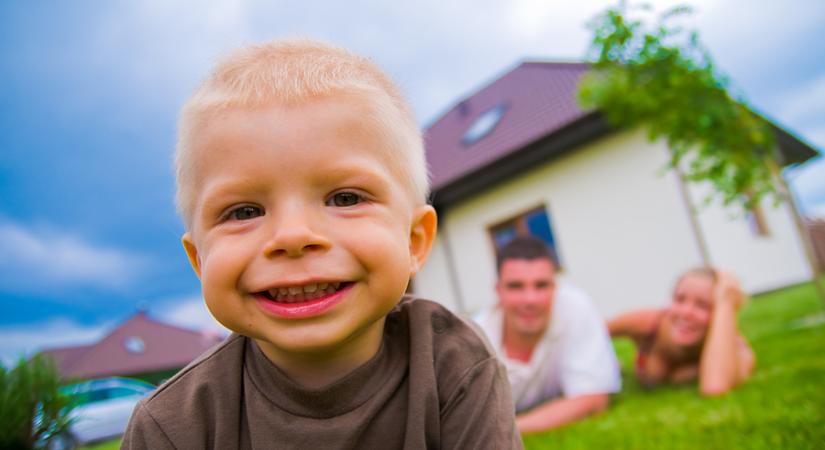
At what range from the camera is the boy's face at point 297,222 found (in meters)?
1.20

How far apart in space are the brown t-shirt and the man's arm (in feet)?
6.97

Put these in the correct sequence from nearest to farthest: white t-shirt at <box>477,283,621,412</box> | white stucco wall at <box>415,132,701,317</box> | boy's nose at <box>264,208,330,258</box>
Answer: boy's nose at <box>264,208,330,258</box> < white t-shirt at <box>477,283,621,412</box> < white stucco wall at <box>415,132,701,317</box>

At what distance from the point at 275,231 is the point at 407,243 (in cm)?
35

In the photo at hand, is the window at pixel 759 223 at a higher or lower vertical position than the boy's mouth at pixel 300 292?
higher

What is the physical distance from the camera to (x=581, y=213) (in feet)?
31.6

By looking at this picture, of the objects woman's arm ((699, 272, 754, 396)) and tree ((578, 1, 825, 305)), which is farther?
tree ((578, 1, 825, 305))

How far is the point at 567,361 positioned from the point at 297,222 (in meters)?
3.11

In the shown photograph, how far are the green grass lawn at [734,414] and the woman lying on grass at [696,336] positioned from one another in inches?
4.5

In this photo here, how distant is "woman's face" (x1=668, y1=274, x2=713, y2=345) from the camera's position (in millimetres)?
3832

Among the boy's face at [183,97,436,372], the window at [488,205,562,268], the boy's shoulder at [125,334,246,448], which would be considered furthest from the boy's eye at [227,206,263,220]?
the window at [488,205,562,268]

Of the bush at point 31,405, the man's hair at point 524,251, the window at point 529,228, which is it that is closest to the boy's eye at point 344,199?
the bush at point 31,405

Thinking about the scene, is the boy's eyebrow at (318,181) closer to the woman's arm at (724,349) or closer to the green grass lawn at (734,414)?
the green grass lawn at (734,414)

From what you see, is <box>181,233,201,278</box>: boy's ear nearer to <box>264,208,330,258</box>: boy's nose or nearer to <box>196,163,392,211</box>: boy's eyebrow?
<box>196,163,392,211</box>: boy's eyebrow

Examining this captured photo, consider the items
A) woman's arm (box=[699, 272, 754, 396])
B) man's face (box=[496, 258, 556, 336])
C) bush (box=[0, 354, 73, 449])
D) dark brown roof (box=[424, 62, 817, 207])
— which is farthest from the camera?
dark brown roof (box=[424, 62, 817, 207])
